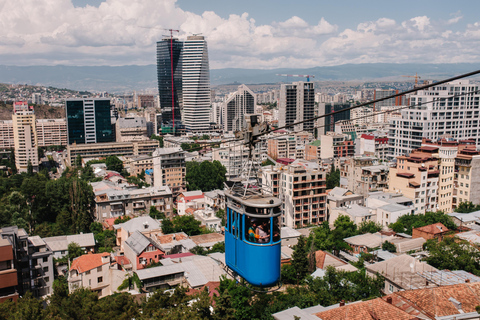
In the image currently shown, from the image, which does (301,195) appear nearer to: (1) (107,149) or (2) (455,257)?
(2) (455,257)

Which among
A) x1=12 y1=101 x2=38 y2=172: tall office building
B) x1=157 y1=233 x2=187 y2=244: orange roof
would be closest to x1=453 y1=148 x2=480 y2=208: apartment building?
x1=157 y1=233 x2=187 y2=244: orange roof

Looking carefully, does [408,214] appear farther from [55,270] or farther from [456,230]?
[55,270]

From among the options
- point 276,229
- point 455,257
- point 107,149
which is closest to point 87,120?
point 107,149

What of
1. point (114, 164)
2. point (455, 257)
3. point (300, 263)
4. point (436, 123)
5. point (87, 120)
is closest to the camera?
point (455, 257)

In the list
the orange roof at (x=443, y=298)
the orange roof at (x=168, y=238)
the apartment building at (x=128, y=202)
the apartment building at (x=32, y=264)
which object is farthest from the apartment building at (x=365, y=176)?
the apartment building at (x=32, y=264)

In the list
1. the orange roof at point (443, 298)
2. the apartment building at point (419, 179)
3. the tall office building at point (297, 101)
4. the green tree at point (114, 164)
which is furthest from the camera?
the tall office building at point (297, 101)

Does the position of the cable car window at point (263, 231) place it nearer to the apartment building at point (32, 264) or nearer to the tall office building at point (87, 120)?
the apartment building at point (32, 264)
